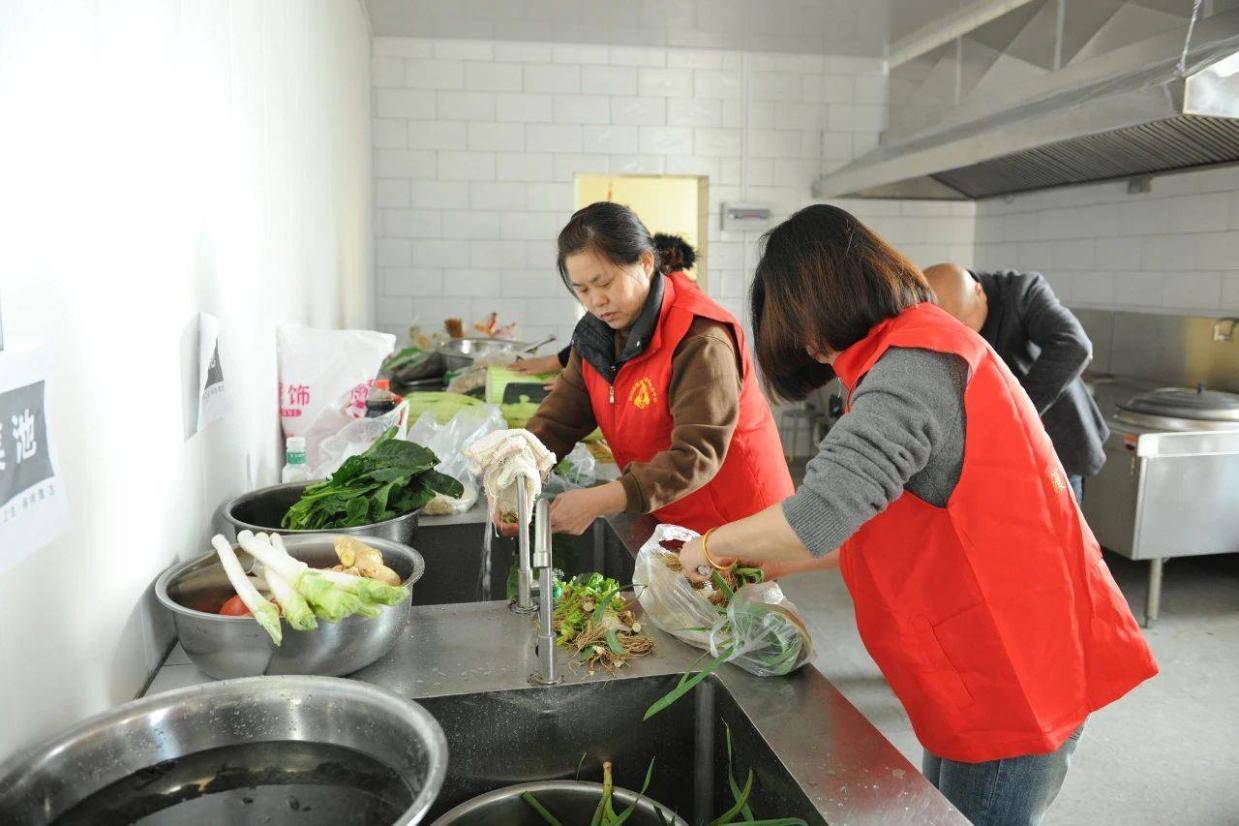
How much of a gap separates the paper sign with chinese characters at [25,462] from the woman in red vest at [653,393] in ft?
3.51

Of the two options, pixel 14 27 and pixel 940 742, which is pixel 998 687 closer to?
pixel 940 742

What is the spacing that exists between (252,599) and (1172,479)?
13.1 ft

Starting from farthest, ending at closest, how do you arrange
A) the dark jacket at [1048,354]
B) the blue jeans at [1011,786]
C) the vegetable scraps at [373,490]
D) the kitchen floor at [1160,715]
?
the dark jacket at [1048,354] < the kitchen floor at [1160,715] < the vegetable scraps at [373,490] < the blue jeans at [1011,786]

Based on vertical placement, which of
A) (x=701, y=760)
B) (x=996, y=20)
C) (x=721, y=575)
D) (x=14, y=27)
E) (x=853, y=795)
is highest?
(x=996, y=20)

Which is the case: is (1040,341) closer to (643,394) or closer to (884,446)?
(643,394)

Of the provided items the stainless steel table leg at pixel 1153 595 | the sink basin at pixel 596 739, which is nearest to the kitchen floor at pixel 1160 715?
the stainless steel table leg at pixel 1153 595

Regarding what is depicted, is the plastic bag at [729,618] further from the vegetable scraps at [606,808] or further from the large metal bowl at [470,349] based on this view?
the large metal bowl at [470,349]

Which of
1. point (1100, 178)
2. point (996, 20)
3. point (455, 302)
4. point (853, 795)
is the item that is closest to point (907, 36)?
point (996, 20)

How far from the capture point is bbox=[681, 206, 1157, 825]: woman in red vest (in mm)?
1307

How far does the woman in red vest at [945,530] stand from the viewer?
4.29 feet

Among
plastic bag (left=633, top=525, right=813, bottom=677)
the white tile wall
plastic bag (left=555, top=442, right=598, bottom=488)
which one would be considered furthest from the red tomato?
the white tile wall

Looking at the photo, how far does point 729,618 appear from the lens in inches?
56.2

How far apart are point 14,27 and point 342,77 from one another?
12.0ft

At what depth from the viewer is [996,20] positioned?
5246mm
